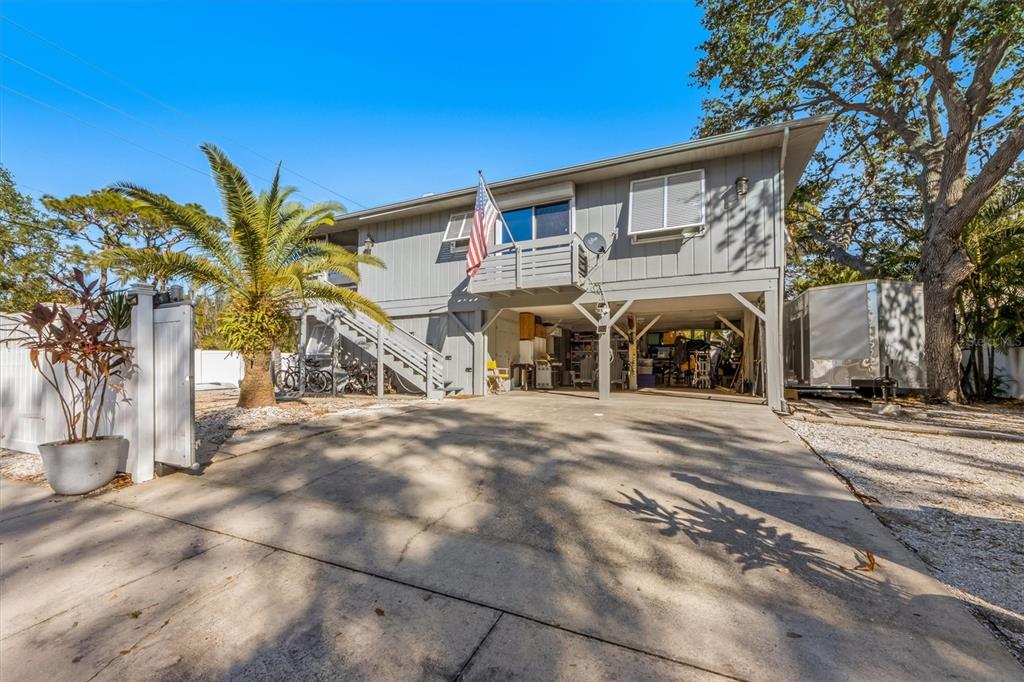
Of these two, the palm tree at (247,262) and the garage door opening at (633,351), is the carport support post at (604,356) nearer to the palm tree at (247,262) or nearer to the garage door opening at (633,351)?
the garage door opening at (633,351)

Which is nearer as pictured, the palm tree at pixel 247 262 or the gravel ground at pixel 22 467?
the gravel ground at pixel 22 467

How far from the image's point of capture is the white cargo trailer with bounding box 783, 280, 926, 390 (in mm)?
8516

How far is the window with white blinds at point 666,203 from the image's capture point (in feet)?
29.3

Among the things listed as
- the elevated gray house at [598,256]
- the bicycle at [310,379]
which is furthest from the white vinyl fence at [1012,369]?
the bicycle at [310,379]

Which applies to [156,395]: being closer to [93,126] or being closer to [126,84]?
[126,84]

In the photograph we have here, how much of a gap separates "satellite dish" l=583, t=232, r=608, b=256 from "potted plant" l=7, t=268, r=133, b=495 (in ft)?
27.3

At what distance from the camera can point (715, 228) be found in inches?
348

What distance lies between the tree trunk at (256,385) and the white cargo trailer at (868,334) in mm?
11684

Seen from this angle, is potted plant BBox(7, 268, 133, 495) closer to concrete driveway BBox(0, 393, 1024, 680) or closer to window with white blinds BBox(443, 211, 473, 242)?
concrete driveway BBox(0, 393, 1024, 680)

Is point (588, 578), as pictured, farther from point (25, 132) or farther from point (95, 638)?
point (25, 132)

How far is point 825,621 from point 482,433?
14.6 ft

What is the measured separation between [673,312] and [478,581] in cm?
1121

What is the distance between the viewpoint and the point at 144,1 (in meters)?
8.44

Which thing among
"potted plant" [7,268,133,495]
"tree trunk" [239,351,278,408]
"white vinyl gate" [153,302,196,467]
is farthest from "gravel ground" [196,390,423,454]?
"potted plant" [7,268,133,495]
